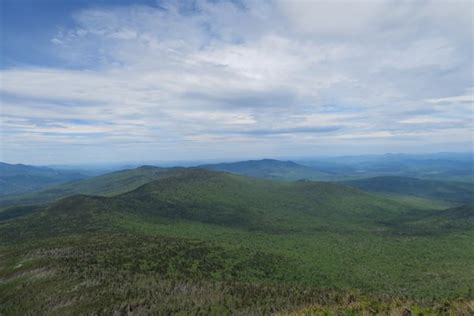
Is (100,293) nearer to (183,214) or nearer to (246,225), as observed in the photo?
(246,225)

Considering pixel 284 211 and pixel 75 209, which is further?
pixel 284 211

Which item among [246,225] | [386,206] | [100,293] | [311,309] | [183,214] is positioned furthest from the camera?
[386,206]

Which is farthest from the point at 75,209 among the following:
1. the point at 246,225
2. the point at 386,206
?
the point at 386,206

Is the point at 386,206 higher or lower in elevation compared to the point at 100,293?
lower

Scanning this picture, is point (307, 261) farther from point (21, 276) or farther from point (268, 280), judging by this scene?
point (21, 276)

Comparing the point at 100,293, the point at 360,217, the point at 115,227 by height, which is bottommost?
the point at 360,217

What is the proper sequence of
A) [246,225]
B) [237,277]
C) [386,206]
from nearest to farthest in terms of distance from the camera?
[237,277]
[246,225]
[386,206]
